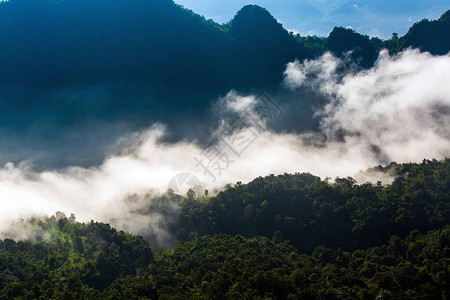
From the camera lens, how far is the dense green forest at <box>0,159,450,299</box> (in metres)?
31.4

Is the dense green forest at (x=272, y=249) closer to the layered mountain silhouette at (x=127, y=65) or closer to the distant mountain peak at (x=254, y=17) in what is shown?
the layered mountain silhouette at (x=127, y=65)

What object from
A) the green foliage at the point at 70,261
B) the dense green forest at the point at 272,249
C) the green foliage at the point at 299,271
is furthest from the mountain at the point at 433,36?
the green foliage at the point at 70,261

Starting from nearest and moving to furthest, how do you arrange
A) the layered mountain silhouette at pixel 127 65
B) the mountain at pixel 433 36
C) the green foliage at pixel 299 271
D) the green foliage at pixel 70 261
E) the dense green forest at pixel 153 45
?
the green foliage at pixel 299 271
the green foliage at pixel 70 261
the layered mountain silhouette at pixel 127 65
the mountain at pixel 433 36
the dense green forest at pixel 153 45

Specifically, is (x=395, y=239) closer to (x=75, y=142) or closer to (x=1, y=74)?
(x=75, y=142)

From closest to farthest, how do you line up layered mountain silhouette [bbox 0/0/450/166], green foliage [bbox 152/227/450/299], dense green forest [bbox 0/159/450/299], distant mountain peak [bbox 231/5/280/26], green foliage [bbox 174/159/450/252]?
green foliage [bbox 152/227/450/299]
dense green forest [bbox 0/159/450/299]
green foliage [bbox 174/159/450/252]
layered mountain silhouette [bbox 0/0/450/166]
distant mountain peak [bbox 231/5/280/26]

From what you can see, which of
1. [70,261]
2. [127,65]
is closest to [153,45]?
[127,65]

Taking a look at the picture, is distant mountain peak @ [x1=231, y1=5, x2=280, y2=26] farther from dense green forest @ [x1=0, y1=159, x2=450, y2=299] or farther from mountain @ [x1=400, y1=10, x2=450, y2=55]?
dense green forest @ [x1=0, y1=159, x2=450, y2=299]

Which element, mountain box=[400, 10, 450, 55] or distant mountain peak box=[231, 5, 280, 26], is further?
distant mountain peak box=[231, 5, 280, 26]

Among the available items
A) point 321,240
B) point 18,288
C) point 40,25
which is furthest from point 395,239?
point 40,25

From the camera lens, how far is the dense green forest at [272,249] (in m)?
31.4

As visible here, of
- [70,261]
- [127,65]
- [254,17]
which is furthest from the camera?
[254,17]

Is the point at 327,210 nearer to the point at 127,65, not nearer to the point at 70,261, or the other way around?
the point at 70,261

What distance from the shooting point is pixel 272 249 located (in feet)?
143

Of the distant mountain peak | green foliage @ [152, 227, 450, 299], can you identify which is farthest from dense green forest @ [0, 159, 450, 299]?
the distant mountain peak
